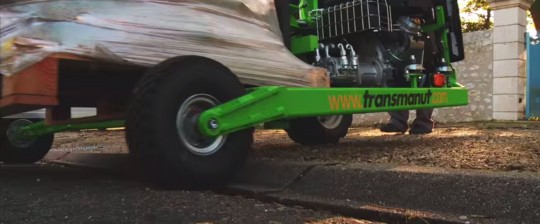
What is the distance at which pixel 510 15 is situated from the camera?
1024 centimetres

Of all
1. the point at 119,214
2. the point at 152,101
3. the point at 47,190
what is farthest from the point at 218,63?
the point at 47,190

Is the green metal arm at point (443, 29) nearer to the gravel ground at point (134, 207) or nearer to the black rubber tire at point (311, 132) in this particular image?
the black rubber tire at point (311, 132)

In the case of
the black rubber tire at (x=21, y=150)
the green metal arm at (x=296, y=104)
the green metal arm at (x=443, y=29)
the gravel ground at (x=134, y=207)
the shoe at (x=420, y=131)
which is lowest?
the gravel ground at (x=134, y=207)

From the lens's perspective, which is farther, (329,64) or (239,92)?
(329,64)

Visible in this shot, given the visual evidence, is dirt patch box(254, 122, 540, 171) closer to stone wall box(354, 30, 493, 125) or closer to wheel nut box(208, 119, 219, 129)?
wheel nut box(208, 119, 219, 129)

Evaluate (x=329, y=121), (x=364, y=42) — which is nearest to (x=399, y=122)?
(x=329, y=121)

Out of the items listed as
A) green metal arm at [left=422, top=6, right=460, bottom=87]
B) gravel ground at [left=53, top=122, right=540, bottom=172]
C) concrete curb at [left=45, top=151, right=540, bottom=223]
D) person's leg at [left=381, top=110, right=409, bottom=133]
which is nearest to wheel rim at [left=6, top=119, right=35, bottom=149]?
gravel ground at [left=53, top=122, right=540, bottom=172]

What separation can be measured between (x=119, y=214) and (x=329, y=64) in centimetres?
241

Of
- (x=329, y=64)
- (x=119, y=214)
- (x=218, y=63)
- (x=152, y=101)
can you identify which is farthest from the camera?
(x=329, y=64)

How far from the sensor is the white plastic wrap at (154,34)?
2.79m

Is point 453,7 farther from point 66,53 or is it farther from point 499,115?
point 499,115

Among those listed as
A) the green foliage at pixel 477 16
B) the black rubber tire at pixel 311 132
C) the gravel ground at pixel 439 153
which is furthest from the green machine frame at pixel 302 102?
the green foliage at pixel 477 16

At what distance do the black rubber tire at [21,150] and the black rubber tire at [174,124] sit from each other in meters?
2.56

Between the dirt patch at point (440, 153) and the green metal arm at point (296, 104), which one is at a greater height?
the green metal arm at point (296, 104)
